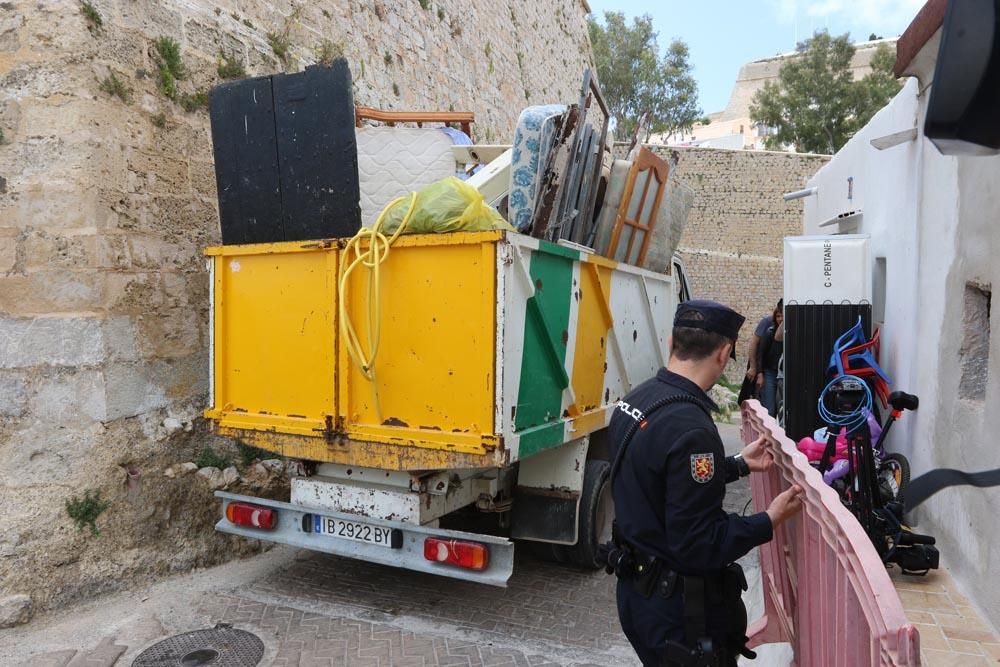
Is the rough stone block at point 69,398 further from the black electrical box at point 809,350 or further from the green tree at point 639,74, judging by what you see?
the green tree at point 639,74

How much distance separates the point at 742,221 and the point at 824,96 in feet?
40.6

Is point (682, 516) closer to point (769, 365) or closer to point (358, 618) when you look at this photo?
point (358, 618)

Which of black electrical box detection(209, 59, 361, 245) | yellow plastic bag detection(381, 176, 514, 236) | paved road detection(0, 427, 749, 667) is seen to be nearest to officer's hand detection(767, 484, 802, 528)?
paved road detection(0, 427, 749, 667)

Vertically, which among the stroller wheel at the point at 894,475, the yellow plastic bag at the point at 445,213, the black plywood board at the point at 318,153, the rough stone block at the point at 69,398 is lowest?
the stroller wheel at the point at 894,475

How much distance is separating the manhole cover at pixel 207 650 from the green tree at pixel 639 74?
39.9 meters

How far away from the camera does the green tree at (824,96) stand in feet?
106

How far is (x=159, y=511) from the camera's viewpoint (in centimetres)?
498

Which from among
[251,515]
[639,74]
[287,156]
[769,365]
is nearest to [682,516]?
[251,515]

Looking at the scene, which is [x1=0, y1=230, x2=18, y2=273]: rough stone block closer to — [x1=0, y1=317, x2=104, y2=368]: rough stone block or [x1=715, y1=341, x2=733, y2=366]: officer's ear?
[x1=0, y1=317, x2=104, y2=368]: rough stone block

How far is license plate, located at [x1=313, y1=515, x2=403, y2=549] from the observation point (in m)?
4.14

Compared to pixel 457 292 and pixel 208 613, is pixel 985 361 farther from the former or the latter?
pixel 208 613

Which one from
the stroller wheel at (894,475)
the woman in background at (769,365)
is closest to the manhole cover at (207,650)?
the stroller wheel at (894,475)

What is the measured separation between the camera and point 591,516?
489cm

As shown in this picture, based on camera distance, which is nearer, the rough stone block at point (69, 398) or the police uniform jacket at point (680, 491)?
the police uniform jacket at point (680, 491)
